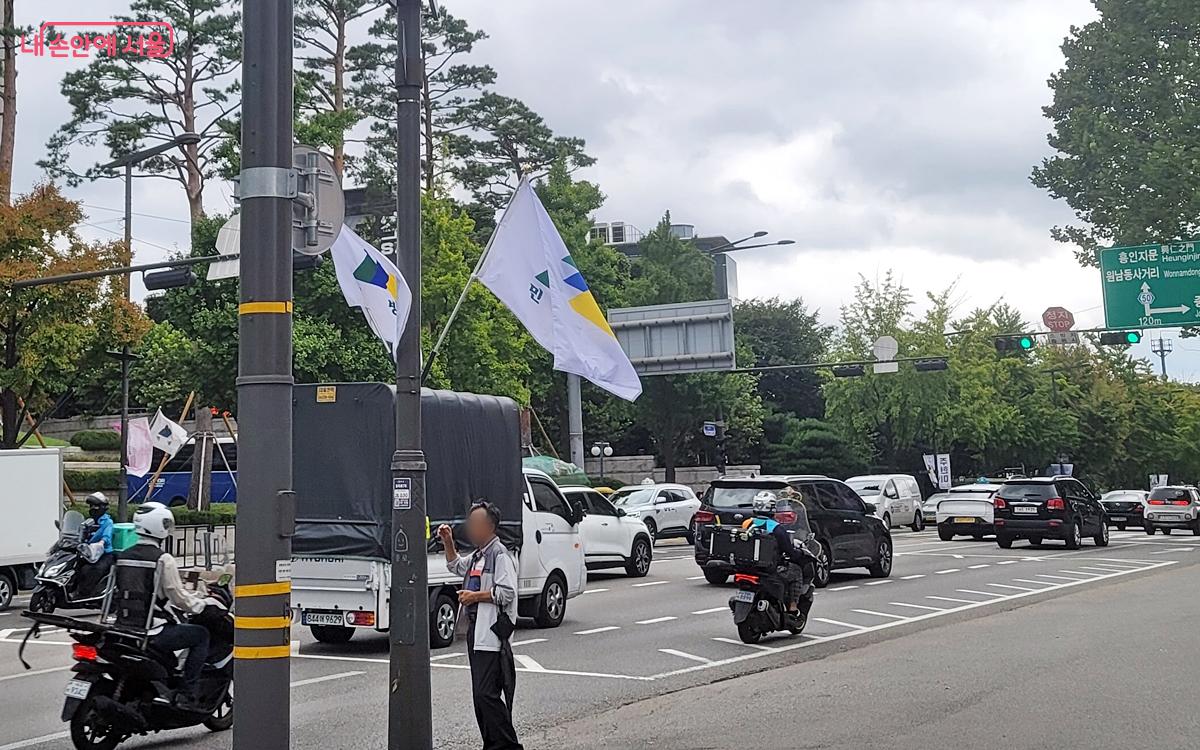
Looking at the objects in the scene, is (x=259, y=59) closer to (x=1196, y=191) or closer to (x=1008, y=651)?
(x=1008, y=651)

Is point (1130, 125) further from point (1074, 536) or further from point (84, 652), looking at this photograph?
point (84, 652)

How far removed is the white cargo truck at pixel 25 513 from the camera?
23.0 meters

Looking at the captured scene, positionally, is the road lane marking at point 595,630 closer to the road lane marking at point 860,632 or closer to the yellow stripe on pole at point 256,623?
the road lane marking at point 860,632

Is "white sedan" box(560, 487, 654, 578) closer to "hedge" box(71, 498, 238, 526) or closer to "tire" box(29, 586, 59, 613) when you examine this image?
"tire" box(29, 586, 59, 613)

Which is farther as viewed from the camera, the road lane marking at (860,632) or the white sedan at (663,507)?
the white sedan at (663,507)

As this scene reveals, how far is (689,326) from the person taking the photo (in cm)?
4044

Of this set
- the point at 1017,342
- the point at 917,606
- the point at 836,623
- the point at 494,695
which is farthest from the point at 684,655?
the point at 1017,342

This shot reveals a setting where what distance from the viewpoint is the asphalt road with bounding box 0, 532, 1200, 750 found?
32.8 ft

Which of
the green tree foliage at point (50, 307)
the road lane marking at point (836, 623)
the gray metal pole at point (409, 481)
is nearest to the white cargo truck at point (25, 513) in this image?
the green tree foliage at point (50, 307)

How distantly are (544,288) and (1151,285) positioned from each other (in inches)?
930

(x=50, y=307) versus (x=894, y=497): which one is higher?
(x=50, y=307)

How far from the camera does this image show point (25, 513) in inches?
918

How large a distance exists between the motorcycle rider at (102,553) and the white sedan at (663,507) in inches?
767

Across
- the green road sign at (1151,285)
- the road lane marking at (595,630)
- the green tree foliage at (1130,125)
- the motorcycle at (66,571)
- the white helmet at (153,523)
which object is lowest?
the road lane marking at (595,630)
